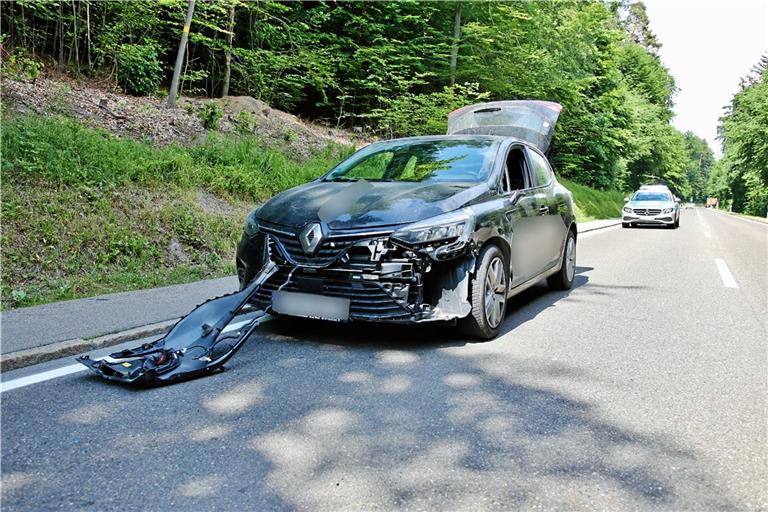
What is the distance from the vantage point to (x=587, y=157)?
120ft

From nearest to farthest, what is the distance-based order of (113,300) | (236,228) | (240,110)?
1. (113,300)
2. (236,228)
3. (240,110)

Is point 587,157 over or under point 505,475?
over

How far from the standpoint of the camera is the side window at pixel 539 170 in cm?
685

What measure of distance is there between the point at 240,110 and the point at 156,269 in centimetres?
881

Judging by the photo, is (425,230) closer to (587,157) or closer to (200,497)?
(200,497)

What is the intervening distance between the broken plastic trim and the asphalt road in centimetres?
11

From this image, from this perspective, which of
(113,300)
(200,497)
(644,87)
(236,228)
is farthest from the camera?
(644,87)

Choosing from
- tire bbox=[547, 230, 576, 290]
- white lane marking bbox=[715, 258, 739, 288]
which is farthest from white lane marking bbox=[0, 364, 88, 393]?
white lane marking bbox=[715, 258, 739, 288]

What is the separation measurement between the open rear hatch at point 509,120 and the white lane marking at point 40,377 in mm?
10190

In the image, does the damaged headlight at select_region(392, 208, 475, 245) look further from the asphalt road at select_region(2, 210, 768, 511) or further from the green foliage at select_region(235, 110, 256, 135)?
the green foliage at select_region(235, 110, 256, 135)

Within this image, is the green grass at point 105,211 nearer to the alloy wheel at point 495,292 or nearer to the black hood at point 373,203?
the black hood at point 373,203

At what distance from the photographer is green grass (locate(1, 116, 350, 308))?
688 cm

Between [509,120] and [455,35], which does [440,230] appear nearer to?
[509,120]

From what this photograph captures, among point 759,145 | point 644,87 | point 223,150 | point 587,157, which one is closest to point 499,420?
point 223,150
